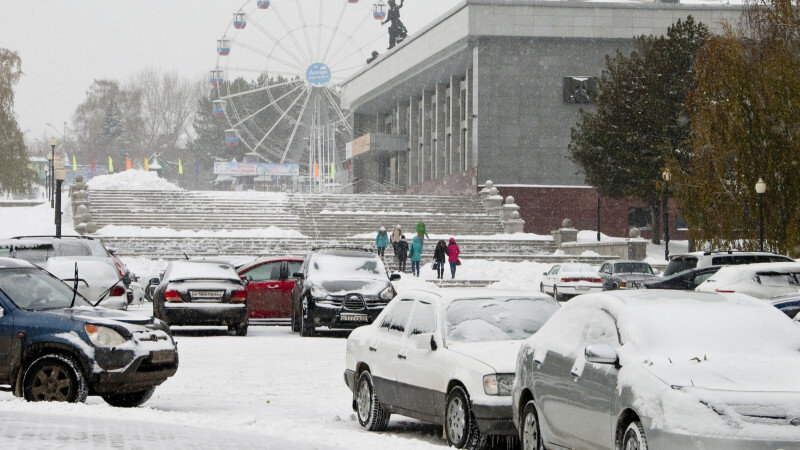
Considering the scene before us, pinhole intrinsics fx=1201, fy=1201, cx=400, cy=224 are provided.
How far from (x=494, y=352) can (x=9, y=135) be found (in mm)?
63626

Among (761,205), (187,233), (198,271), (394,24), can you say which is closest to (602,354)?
(198,271)

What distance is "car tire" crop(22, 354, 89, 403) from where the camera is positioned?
36.6ft

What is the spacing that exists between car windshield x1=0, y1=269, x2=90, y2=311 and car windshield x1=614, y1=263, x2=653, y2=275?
27.3 meters

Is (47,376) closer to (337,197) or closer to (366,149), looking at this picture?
(337,197)

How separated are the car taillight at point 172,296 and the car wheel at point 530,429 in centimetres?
1399

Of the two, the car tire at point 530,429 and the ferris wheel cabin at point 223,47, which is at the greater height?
the ferris wheel cabin at point 223,47

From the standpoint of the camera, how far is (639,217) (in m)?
67.2

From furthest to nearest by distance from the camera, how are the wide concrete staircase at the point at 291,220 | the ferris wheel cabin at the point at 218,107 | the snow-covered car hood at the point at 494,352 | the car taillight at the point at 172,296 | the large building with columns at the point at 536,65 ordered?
the ferris wheel cabin at the point at 218,107, the large building with columns at the point at 536,65, the wide concrete staircase at the point at 291,220, the car taillight at the point at 172,296, the snow-covered car hood at the point at 494,352

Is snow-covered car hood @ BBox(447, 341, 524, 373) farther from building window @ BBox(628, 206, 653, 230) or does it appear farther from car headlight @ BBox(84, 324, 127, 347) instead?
building window @ BBox(628, 206, 653, 230)

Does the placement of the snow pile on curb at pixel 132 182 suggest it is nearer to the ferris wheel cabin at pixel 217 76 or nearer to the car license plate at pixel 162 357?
the ferris wheel cabin at pixel 217 76

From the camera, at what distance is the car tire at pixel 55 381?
11141 millimetres

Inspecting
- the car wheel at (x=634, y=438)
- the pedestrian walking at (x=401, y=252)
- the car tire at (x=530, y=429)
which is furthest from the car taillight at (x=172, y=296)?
the pedestrian walking at (x=401, y=252)

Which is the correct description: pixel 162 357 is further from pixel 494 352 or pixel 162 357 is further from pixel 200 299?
pixel 200 299

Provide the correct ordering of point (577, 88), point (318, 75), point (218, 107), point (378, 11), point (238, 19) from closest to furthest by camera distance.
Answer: point (577, 88) < point (238, 19) < point (318, 75) < point (218, 107) < point (378, 11)
